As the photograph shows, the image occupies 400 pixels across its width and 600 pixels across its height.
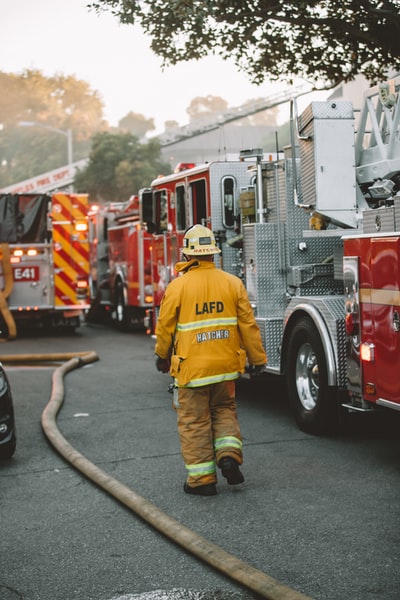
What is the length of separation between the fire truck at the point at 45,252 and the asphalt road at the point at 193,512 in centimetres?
795

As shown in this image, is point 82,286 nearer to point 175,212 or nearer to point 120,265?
point 120,265

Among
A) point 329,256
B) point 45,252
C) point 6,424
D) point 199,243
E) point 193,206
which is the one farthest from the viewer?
point 45,252

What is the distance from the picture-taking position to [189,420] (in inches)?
256

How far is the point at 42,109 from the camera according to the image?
10106 centimetres

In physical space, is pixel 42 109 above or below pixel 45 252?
above

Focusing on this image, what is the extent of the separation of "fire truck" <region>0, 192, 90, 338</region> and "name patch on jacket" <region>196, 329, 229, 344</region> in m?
11.7

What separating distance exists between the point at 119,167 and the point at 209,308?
33.7 m

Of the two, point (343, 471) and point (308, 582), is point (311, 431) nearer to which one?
point (343, 471)

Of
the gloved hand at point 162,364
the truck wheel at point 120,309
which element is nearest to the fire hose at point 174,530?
the gloved hand at point 162,364

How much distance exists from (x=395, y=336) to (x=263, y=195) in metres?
3.42

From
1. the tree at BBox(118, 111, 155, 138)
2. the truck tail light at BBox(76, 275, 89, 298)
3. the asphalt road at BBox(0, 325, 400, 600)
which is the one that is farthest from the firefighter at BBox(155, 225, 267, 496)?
the tree at BBox(118, 111, 155, 138)

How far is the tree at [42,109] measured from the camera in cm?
9188

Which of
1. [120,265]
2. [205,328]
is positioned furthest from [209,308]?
[120,265]

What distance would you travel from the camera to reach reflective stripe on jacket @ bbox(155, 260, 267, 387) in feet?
21.2
